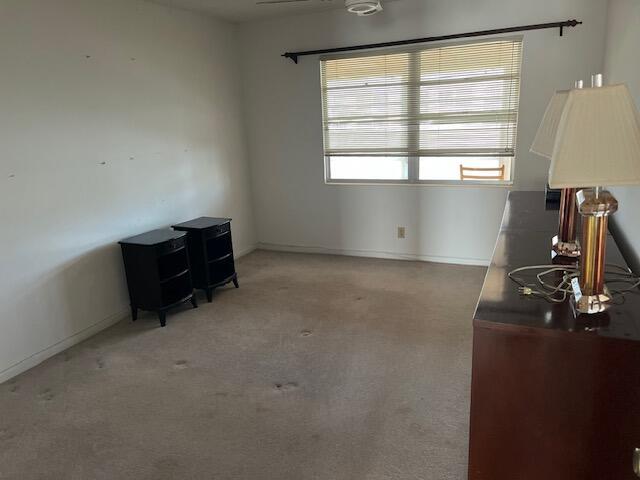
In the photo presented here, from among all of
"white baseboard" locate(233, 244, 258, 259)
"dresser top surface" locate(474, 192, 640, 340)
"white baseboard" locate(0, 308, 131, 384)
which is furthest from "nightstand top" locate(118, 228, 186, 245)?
"dresser top surface" locate(474, 192, 640, 340)

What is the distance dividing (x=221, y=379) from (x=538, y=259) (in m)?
1.86

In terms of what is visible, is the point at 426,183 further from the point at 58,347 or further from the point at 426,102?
the point at 58,347

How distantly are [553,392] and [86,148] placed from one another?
3257mm

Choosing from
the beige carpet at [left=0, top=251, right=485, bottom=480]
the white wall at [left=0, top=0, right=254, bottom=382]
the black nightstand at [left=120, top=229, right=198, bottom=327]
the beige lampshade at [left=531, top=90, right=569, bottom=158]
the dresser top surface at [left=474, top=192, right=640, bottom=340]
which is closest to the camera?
the dresser top surface at [left=474, top=192, right=640, bottom=340]

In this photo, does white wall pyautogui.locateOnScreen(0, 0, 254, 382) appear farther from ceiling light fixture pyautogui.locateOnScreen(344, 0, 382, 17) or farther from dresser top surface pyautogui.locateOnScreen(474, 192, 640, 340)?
dresser top surface pyautogui.locateOnScreen(474, 192, 640, 340)

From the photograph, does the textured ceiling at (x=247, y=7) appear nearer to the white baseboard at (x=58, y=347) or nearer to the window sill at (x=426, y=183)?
the window sill at (x=426, y=183)

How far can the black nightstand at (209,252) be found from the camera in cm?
390

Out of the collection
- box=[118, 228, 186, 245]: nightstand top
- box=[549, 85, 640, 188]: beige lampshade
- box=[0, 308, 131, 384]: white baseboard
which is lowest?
box=[0, 308, 131, 384]: white baseboard

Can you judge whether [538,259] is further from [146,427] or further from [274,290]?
[274,290]

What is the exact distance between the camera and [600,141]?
3.69 ft

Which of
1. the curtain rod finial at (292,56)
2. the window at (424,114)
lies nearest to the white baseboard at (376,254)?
the window at (424,114)

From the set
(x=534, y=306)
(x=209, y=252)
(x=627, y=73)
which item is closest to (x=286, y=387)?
(x=534, y=306)

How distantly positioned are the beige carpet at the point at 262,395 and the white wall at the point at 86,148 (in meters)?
0.38

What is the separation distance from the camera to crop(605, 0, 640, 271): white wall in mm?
1881
